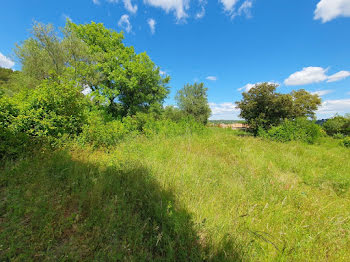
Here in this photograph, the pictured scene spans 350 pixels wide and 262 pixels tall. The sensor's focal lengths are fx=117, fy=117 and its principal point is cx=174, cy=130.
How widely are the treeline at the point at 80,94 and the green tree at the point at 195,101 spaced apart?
11.9 m

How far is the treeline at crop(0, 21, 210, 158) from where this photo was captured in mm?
3984

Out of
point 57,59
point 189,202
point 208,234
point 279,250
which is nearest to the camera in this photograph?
point 279,250

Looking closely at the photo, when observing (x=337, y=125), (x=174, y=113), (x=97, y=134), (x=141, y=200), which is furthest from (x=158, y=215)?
(x=337, y=125)

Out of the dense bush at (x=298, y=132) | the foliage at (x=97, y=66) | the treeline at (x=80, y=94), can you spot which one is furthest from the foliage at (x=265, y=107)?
the foliage at (x=97, y=66)

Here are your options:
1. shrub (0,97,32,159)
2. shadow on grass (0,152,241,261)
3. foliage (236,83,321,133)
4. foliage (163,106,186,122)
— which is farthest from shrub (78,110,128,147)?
foliage (163,106,186,122)

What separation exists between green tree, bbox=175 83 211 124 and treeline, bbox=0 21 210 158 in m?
11.9

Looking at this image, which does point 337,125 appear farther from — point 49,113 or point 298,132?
point 49,113

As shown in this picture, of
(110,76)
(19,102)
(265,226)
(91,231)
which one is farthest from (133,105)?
(265,226)

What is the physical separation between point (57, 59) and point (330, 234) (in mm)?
16157

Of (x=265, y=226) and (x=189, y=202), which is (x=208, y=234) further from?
(x=265, y=226)

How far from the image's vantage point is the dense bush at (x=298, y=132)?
931 centimetres

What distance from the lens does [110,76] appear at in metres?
10.7

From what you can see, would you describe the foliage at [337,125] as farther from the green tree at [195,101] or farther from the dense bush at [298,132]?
the green tree at [195,101]

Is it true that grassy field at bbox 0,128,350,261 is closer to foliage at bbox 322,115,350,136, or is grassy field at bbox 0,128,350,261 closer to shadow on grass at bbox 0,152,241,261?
shadow on grass at bbox 0,152,241,261
